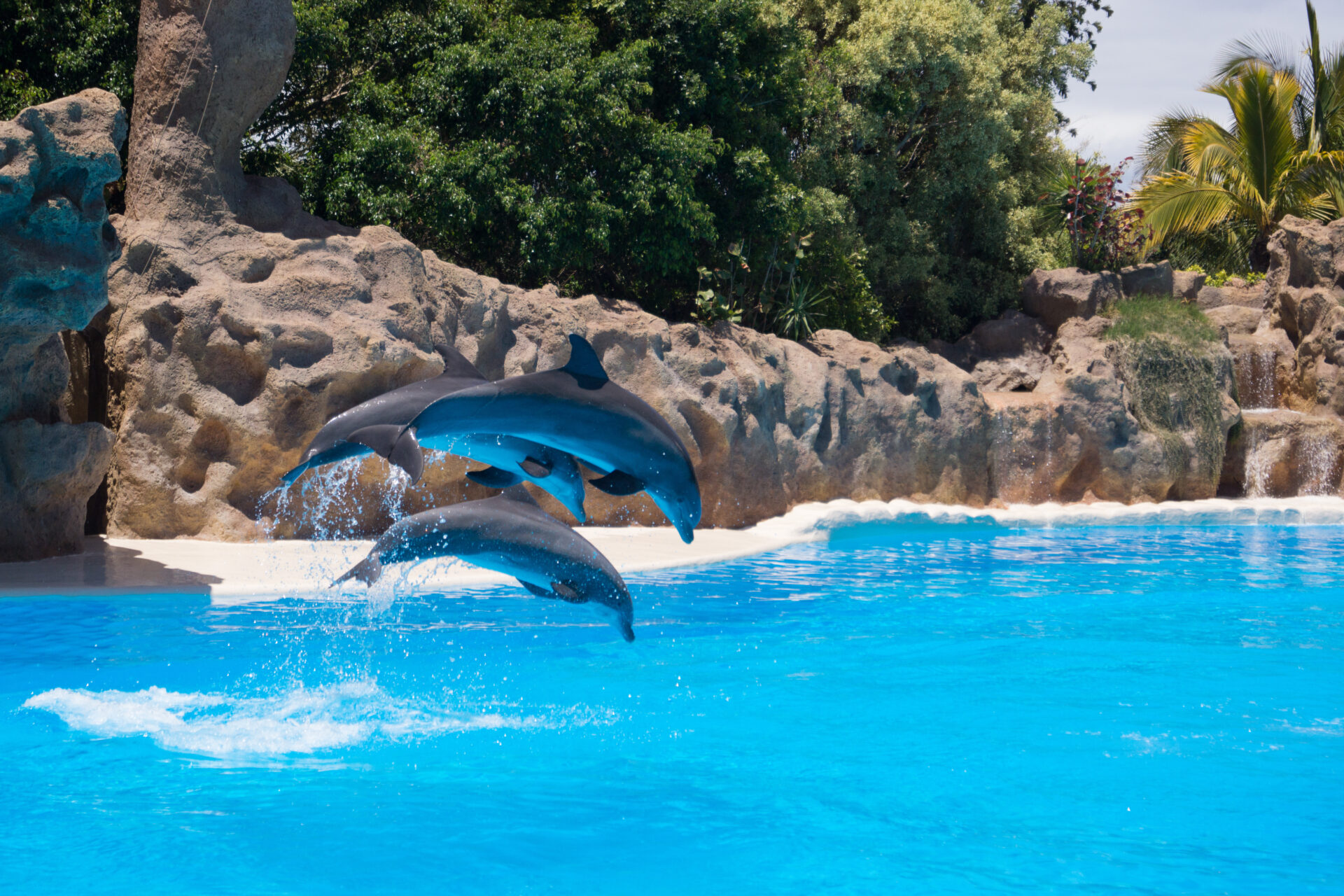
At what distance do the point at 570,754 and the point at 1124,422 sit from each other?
13513 millimetres

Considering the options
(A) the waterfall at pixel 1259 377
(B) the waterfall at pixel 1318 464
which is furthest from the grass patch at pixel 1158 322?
(B) the waterfall at pixel 1318 464

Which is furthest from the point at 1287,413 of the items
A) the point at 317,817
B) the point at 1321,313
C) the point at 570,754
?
the point at 317,817

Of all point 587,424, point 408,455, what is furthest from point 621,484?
point 408,455

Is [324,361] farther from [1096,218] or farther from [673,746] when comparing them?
[1096,218]

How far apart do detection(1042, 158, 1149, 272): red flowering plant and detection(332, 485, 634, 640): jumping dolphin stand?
666 inches

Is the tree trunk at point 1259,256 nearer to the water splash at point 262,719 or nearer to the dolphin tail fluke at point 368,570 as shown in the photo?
the water splash at point 262,719

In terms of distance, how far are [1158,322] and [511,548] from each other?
1532cm

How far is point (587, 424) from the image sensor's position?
4.00 meters

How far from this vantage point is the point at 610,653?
22.9 feet

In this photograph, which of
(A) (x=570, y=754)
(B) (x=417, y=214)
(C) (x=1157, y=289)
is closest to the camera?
(A) (x=570, y=754)

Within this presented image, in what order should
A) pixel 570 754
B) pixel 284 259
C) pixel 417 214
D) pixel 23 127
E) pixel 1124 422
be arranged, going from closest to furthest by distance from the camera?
pixel 570 754, pixel 23 127, pixel 284 259, pixel 417 214, pixel 1124 422

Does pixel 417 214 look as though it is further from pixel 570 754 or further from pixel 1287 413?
pixel 1287 413

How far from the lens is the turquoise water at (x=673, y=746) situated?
3.96 metres

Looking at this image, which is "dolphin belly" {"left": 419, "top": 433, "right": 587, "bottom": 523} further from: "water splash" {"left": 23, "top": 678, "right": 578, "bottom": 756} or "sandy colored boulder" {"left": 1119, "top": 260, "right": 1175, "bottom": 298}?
"sandy colored boulder" {"left": 1119, "top": 260, "right": 1175, "bottom": 298}
